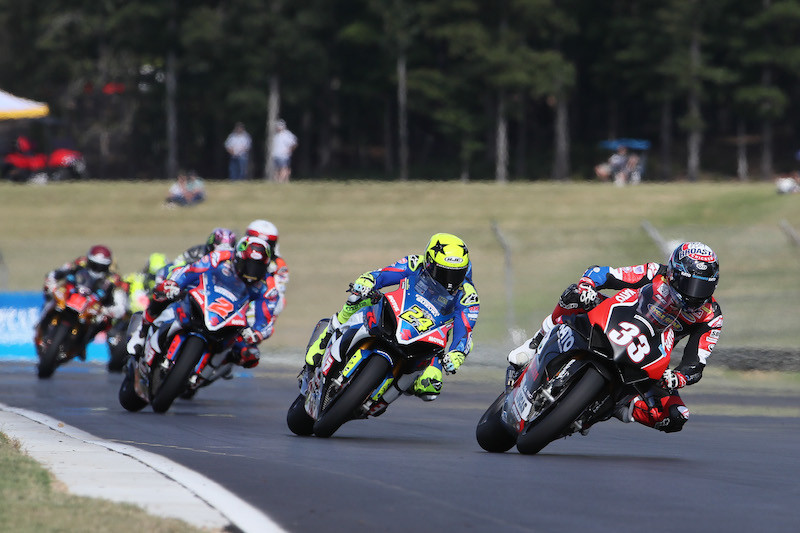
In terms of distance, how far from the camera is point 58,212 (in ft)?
130

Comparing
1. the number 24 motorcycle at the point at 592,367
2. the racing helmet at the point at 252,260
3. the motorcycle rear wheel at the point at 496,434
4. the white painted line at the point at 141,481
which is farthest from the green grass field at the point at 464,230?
the white painted line at the point at 141,481

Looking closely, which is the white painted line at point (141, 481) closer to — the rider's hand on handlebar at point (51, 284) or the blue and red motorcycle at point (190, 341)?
the blue and red motorcycle at point (190, 341)

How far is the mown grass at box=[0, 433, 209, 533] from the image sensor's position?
6.65 meters

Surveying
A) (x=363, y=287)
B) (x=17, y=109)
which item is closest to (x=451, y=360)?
(x=363, y=287)

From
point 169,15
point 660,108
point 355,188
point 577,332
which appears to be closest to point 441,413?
point 577,332

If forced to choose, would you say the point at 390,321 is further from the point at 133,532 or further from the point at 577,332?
the point at 133,532

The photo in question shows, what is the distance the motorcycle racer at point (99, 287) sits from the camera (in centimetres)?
2017

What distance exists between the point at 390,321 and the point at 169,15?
164 ft

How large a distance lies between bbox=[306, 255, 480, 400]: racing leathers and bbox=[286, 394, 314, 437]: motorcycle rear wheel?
308 mm

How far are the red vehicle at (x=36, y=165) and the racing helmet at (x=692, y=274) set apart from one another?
4199 centimetres

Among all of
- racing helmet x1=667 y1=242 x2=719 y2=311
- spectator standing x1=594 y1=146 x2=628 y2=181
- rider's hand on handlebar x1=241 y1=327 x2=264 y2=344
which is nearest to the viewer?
racing helmet x1=667 y1=242 x2=719 y2=311

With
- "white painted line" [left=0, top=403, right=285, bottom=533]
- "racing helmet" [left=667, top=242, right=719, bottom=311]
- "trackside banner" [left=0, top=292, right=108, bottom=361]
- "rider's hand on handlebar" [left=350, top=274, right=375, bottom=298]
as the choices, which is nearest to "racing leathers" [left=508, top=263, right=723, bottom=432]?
"racing helmet" [left=667, top=242, right=719, bottom=311]

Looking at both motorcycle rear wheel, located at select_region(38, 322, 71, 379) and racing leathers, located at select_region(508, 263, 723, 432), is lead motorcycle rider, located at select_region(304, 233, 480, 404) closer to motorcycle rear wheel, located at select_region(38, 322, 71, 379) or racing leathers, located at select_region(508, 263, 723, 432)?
racing leathers, located at select_region(508, 263, 723, 432)

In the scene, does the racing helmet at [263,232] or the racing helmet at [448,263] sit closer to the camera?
the racing helmet at [448,263]
